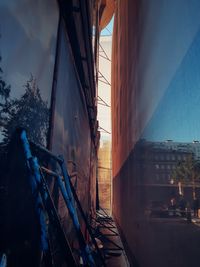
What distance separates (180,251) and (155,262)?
0.88 m

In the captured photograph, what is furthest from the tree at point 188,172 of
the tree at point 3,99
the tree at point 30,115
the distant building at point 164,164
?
the tree at point 3,99

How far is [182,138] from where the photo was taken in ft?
5.57

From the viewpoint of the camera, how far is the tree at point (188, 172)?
1464mm

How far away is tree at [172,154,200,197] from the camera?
1464 millimetres

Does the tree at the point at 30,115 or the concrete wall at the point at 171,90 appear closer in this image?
the tree at the point at 30,115

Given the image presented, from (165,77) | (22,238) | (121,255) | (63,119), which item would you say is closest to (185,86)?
(165,77)

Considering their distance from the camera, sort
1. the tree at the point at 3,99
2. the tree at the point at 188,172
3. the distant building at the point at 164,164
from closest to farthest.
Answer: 1. the tree at the point at 3,99
2. the tree at the point at 188,172
3. the distant building at the point at 164,164

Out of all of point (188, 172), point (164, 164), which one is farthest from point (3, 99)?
point (164, 164)

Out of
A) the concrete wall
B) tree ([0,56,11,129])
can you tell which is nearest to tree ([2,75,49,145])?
Result: tree ([0,56,11,129])

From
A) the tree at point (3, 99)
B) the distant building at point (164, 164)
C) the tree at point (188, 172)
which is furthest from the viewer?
the distant building at point (164, 164)

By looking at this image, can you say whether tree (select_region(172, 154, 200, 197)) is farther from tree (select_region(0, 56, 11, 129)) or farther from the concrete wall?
tree (select_region(0, 56, 11, 129))

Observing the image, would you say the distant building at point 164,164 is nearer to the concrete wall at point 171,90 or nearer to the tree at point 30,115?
the concrete wall at point 171,90

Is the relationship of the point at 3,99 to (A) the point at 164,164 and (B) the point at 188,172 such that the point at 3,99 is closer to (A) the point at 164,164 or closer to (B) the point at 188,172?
(B) the point at 188,172

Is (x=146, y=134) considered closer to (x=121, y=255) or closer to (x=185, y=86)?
(x=185, y=86)
